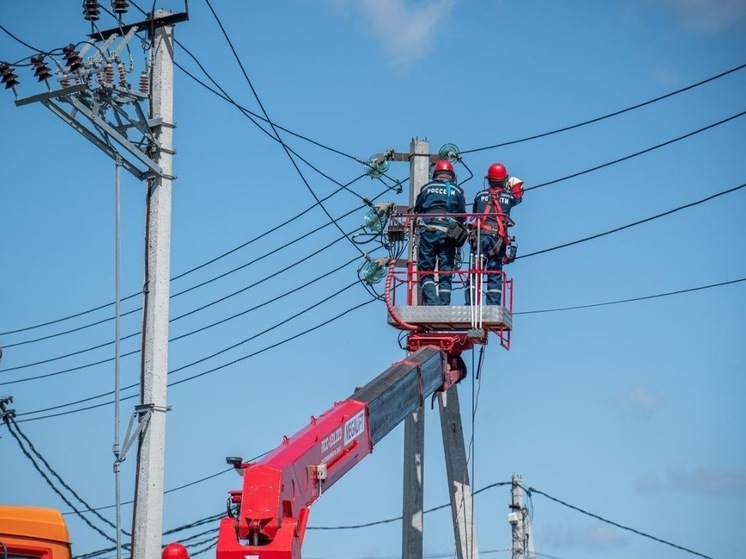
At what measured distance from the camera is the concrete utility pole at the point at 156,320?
13961 millimetres

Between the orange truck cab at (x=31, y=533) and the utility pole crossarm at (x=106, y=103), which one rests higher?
the utility pole crossarm at (x=106, y=103)

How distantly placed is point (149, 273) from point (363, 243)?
5.03 m

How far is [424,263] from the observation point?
55.4 ft

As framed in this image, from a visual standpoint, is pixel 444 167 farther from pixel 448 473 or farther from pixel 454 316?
pixel 448 473

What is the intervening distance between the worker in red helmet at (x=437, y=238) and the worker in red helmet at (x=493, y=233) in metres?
0.29

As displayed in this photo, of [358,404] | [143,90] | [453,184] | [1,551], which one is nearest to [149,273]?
[143,90]

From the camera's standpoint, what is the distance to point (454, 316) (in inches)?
629

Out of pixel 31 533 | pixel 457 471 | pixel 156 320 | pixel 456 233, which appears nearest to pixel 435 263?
pixel 456 233

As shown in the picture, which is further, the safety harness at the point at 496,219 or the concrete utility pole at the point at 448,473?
the concrete utility pole at the point at 448,473

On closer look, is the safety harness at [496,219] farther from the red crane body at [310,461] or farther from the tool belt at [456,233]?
the red crane body at [310,461]

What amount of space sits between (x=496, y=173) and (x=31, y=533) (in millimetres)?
9909

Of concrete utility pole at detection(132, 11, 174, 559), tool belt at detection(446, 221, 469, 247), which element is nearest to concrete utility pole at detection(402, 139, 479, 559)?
tool belt at detection(446, 221, 469, 247)

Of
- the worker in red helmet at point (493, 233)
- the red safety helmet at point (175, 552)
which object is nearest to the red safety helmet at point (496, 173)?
the worker in red helmet at point (493, 233)

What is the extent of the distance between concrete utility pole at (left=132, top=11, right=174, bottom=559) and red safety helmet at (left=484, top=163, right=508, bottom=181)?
444 cm
